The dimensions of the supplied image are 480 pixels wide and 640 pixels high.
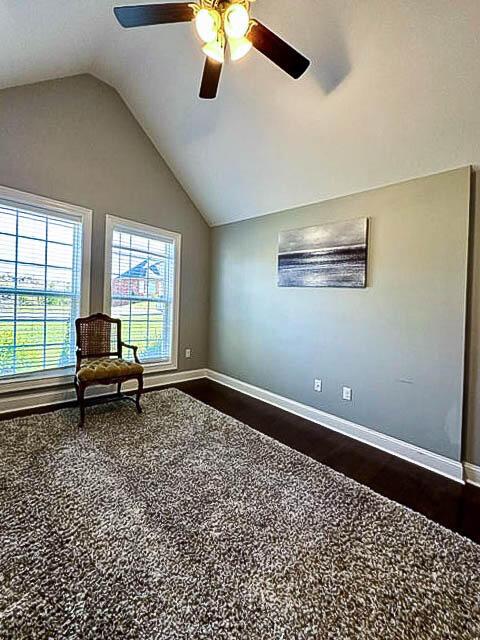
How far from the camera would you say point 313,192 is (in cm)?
318

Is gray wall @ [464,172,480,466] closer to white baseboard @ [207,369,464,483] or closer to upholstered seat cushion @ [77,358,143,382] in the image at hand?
white baseboard @ [207,369,464,483]

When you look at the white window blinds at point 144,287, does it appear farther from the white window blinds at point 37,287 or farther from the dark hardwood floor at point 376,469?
the dark hardwood floor at point 376,469

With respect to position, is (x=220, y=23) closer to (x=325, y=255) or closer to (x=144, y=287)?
(x=325, y=255)

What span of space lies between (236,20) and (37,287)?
2979mm

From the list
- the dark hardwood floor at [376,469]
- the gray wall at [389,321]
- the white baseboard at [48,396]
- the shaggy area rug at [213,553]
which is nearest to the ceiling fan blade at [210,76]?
the gray wall at [389,321]

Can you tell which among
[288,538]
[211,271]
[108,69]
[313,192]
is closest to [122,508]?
[288,538]

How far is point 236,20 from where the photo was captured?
5.18 ft

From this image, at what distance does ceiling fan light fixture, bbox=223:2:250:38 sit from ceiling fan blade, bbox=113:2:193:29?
0.23m

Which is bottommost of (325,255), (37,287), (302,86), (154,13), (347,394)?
(347,394)

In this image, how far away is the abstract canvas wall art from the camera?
2871 millimetres

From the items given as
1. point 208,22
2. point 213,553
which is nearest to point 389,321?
point 213,553

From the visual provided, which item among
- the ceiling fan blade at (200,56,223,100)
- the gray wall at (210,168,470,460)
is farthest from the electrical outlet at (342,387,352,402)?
the ceiling fan blade at (200,56,223,100)

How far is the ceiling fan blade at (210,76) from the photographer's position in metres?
1.89

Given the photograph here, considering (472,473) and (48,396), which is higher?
(48,396)
